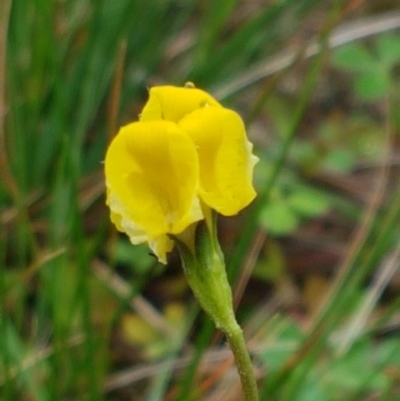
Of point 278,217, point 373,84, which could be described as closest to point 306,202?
point 278,217

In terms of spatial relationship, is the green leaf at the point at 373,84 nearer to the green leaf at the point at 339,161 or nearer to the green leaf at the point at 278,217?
the green leaf at the point at 339,161

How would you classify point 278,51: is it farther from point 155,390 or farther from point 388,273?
point 155,390

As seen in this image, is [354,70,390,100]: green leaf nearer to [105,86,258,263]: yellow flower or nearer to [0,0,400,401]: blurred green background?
[0,0,400,401]: blurred green background

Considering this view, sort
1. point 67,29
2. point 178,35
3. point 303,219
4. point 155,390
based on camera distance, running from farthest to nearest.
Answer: point 178,35 → point 303,219 → point 67,29 → point 155,390

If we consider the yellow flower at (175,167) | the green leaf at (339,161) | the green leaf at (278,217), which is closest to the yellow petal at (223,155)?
the yellow flower at (175,167)

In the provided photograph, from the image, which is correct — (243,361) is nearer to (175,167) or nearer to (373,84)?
(175,167)

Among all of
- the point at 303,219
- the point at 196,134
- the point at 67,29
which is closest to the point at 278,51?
the point at 303,219
